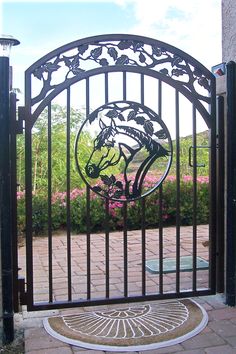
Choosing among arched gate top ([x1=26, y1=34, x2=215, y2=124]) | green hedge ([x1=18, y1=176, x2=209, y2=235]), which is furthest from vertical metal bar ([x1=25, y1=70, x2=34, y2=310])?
green hedge ([x1=18, y1=176, x2=209, y2=235])

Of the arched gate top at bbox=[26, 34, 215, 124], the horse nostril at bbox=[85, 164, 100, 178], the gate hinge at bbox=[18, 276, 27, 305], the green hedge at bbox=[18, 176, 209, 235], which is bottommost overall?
the gate hinge at bbox=[18, 276, 27, 305]

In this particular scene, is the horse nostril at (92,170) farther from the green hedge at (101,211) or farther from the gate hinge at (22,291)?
the green hedge at (101,211)

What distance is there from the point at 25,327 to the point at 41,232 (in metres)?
3.51

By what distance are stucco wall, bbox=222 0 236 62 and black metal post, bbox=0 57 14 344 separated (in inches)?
66.6

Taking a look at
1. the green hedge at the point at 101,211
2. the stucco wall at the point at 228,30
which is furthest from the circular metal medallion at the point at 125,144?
the green hedge at the point at 101,211

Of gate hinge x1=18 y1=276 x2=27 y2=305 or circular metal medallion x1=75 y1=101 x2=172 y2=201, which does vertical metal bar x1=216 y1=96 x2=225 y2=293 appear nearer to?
circular metal medallion x1=75 y1=101 x2=172 y2=201

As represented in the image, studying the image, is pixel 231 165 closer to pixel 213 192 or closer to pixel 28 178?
pixel 213 192

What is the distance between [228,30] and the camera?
3445 millimetres

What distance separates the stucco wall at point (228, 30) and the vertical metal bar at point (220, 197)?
37cm

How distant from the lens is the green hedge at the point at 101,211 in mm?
6578

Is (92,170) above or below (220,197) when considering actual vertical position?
above

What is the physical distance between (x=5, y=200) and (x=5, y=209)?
58mm

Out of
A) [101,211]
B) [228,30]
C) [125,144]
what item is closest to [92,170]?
[125,144]

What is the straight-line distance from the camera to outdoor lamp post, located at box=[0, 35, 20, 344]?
9.40 feet
